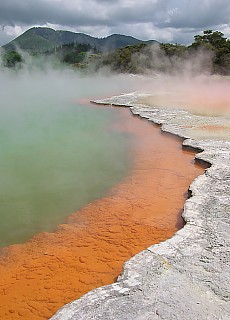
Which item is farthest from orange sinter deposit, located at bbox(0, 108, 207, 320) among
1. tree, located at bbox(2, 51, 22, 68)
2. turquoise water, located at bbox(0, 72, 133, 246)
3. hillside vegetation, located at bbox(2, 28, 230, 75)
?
tree, located at bbox(2, 51, 22, 68)

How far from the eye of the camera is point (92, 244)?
149 inches

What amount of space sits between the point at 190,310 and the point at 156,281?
0.40 meters

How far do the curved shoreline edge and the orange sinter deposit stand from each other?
1.09 feet

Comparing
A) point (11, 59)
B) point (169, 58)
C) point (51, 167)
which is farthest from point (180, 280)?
point (11, 59)

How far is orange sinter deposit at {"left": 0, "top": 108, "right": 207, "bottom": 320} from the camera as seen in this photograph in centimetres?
304

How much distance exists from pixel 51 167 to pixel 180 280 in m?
4.03

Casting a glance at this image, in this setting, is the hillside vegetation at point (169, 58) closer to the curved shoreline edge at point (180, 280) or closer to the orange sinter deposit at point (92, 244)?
the orange sinter deposit at point (92, 244)

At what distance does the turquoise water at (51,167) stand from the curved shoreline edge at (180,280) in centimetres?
154

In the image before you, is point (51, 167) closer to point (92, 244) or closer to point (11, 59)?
point (92, 244)

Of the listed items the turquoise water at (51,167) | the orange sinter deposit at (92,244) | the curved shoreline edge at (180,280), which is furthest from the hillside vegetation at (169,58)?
the curved shoreline edge at (180,280)

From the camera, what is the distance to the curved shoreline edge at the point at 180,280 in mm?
2471

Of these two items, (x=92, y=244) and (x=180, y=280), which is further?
(x=92, y=244)

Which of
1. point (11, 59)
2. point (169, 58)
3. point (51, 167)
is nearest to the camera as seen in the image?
point (51, 167)

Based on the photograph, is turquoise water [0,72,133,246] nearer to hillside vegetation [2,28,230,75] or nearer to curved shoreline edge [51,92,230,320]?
curved shoreline edge [51,92,230,320]
